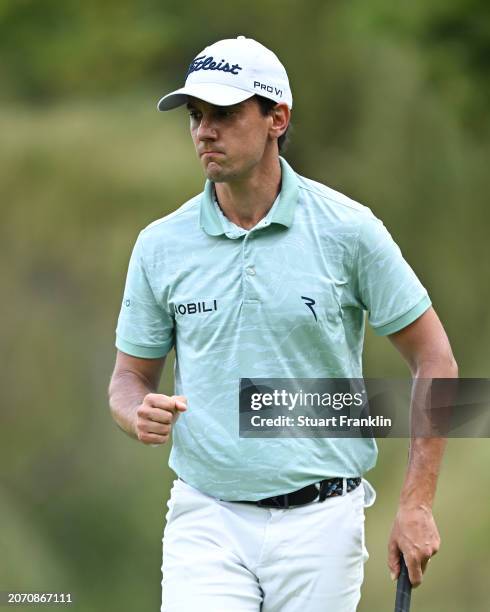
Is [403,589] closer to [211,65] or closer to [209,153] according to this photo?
[209,153]

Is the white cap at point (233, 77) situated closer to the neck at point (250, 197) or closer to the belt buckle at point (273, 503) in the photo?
the neck at point (250, 197)

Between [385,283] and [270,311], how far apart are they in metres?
0.28

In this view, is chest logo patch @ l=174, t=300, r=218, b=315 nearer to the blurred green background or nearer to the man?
the man

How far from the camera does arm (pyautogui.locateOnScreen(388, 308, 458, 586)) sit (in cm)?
297

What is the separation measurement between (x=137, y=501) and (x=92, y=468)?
0.37 metres

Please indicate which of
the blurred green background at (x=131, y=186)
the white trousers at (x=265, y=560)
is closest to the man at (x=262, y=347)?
the white trousers at (x=265, y=560)

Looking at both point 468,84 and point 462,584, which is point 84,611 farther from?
point 468,84

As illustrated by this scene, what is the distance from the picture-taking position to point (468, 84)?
843 cm

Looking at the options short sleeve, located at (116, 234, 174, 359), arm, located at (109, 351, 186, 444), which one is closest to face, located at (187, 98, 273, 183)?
short sleeve, located at (116, 234, 174, 359)

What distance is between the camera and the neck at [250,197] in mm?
3172

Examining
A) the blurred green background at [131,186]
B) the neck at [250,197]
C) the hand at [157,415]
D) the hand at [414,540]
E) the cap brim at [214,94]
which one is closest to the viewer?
the hand at [157,415]

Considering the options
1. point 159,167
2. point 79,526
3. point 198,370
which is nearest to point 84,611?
point 79,526

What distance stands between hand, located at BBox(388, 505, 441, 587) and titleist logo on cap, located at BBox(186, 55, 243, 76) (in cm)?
111

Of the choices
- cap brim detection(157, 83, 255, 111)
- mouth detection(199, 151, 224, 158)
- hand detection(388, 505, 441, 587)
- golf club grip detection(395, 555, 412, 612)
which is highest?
cap brim detection(157, 83, 255, 111)
